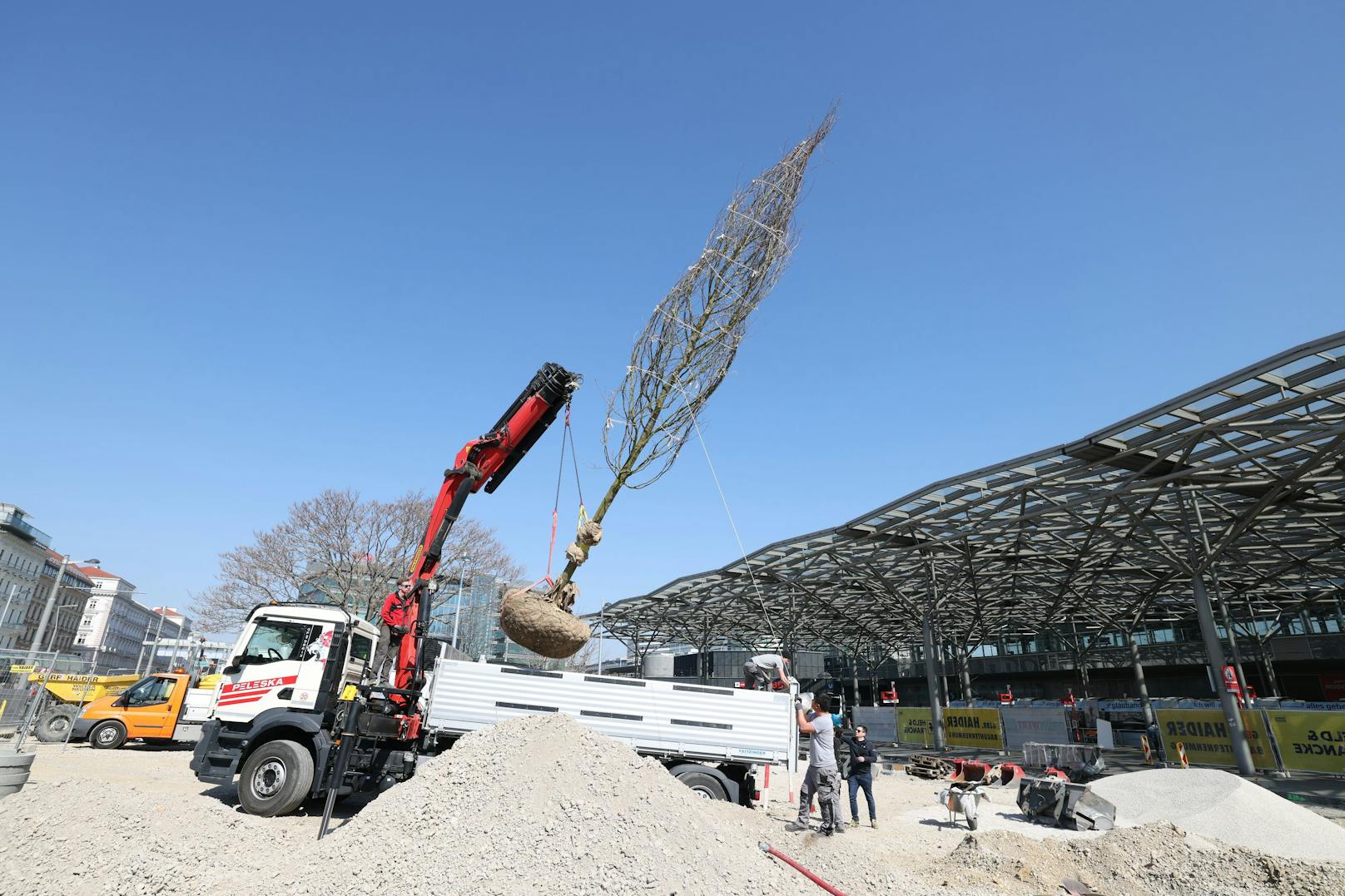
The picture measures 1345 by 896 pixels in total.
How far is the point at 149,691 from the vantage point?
19.5 metres

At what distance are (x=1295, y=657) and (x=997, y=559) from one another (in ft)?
86.8

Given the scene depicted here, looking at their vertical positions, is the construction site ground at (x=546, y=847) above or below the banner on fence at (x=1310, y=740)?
below

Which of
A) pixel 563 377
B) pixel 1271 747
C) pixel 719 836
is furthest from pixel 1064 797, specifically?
pixel 563 377

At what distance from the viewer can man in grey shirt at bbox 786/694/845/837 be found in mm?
9906

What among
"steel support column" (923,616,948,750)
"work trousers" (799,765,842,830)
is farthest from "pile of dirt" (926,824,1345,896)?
"steel support column" (923,616,948,750)

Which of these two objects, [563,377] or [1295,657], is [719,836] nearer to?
[563,377]

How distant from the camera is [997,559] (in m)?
31.3

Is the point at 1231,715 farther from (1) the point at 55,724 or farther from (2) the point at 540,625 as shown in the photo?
(1) the point at 55,724

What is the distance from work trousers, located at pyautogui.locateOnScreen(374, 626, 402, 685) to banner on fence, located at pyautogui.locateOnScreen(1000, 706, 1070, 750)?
21771mm

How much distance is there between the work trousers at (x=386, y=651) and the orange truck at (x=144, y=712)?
10331 mm

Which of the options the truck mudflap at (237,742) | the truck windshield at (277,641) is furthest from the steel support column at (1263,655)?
the truck windshield at (277,641)

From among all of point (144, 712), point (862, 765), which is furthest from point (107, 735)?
point (862, 765)

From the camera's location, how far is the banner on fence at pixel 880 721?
3347 cm

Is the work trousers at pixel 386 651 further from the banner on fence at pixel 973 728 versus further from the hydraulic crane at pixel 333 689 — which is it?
the banner on fence at pixel 973 728
